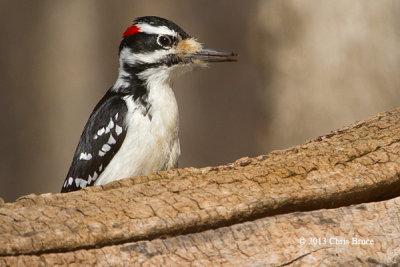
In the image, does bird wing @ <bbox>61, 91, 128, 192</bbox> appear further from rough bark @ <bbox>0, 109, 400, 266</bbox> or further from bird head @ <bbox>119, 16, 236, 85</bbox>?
rough bark @ <bbox>0, 109, 400, 266</bbox>

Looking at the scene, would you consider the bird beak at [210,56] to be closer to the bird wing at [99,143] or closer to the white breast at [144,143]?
the white breast at [144,143]

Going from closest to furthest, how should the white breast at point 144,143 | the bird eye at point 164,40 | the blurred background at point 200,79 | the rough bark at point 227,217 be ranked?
1. the rough bark at point 227,217
2. the white breast at point 144,143
3. the bird eye at point 164,40
4. the blurred background at point 200,79

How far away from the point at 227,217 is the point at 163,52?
138 centimetres

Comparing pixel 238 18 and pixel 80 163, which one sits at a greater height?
pixel 238 18

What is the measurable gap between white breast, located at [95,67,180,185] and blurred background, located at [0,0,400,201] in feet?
5.65

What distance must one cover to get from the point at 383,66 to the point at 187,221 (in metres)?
2.99

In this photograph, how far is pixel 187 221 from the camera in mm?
2342

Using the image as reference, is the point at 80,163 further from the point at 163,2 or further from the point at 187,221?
the point at 163,2

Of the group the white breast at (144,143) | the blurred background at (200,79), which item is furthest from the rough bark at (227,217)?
the blurred background at (200,79)

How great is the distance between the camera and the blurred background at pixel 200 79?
5012 mm

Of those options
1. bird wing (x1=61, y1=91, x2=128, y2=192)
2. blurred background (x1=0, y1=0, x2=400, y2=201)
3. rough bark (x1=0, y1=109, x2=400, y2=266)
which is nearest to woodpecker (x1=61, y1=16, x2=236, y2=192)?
bird wing (x1=61, y1=91, x2=128, y2=192)

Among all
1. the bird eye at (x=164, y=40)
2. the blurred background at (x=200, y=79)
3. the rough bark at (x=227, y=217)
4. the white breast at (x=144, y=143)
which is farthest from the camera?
the blurred background at (x=200, y=79)

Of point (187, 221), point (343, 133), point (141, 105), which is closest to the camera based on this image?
point (187, 221)

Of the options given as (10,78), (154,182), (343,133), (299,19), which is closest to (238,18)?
(299,19)
